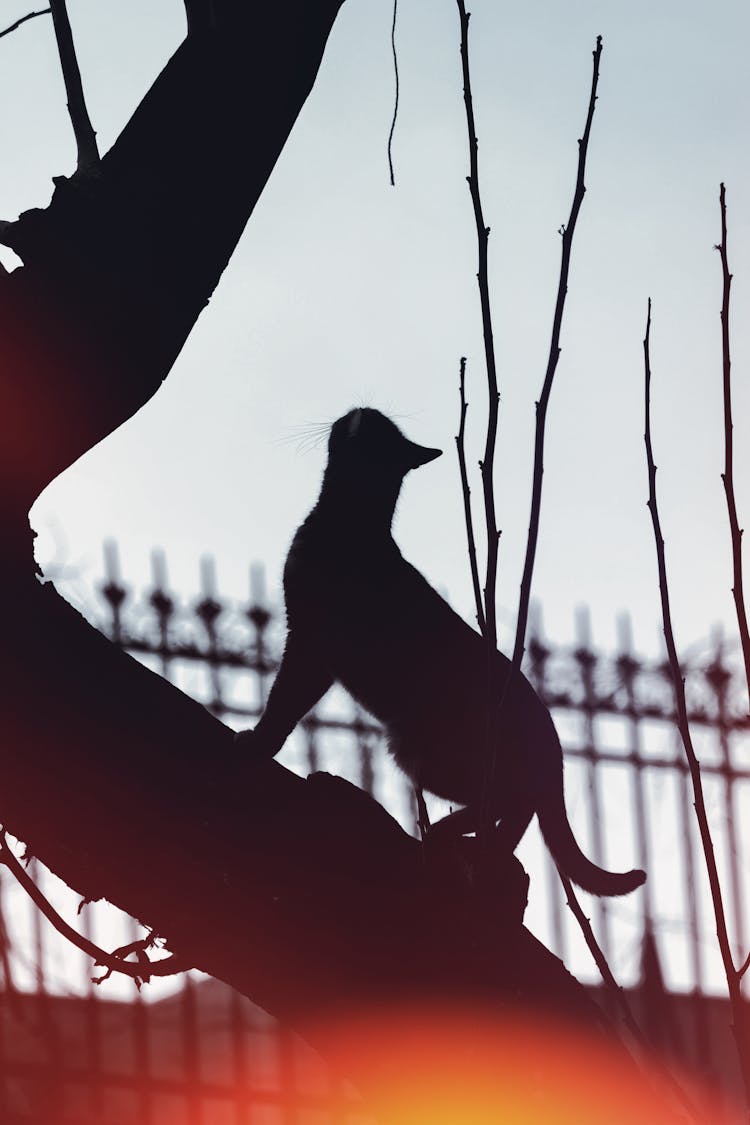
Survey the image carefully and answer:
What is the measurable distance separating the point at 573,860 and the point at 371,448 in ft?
3.70

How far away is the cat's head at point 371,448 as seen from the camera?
3.42 metres

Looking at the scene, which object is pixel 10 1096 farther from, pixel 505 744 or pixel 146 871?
pixel 146 871

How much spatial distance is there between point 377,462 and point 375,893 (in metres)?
1.99

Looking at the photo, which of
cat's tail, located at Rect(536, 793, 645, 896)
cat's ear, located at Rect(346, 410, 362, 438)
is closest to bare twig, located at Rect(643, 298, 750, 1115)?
cat's tail, located at Rect(536, 793, 645, 896)

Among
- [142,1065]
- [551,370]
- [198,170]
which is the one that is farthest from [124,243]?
[142,1065]

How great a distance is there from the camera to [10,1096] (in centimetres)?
489

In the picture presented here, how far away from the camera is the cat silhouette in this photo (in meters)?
2.64

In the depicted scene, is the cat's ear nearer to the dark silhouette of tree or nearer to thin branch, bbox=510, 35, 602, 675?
the dark silhouette of tree

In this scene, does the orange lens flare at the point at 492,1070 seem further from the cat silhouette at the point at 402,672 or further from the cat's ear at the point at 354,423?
the cat's ear at the point at 354,423

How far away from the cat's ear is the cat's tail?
1.03 metres

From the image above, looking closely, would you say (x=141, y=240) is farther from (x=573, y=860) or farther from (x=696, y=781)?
(x=573, y=860)

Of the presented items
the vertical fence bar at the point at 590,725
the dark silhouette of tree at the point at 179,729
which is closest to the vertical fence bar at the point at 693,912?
Answer: the vertical fence bar at the point at 590,725

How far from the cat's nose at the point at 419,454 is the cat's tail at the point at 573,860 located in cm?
102

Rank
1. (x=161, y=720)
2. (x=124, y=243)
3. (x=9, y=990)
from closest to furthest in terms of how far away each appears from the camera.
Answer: (x=161, y=720)
(x=124, y=243)
(x=9, y=990)
